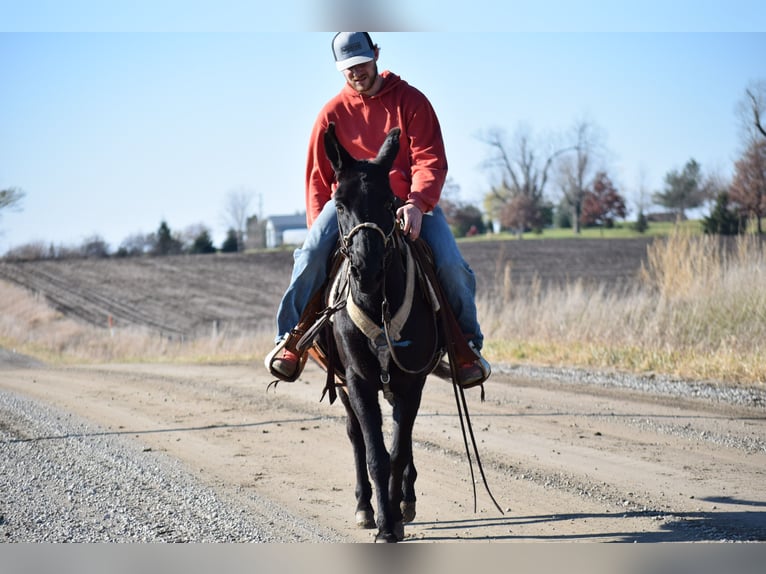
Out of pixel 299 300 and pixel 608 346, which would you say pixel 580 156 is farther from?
pixel 299 300

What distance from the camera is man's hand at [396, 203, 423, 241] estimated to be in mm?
5449

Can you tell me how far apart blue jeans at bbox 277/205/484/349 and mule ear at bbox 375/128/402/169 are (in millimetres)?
838

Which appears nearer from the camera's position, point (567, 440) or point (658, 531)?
point (658, 531)

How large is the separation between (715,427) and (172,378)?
791cm

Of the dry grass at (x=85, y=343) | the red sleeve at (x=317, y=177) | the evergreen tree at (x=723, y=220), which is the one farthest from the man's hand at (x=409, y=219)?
the evergreen tree at (x=723, y=220)

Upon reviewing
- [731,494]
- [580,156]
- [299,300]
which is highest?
[580,156]

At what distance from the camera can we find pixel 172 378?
12.9 m

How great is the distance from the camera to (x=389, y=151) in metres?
5.18

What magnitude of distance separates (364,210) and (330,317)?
46.4 inches

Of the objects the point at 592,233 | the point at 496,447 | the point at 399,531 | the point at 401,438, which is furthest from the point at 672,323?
the point at 592,233

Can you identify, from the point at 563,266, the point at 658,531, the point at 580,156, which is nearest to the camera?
→ the point at 658,531

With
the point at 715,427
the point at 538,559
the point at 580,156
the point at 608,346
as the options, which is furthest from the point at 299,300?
the point at 580,156

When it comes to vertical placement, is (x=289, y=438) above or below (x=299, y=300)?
below

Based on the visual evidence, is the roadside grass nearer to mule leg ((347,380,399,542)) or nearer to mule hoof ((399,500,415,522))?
mule hoof ((399,500,415,522))
